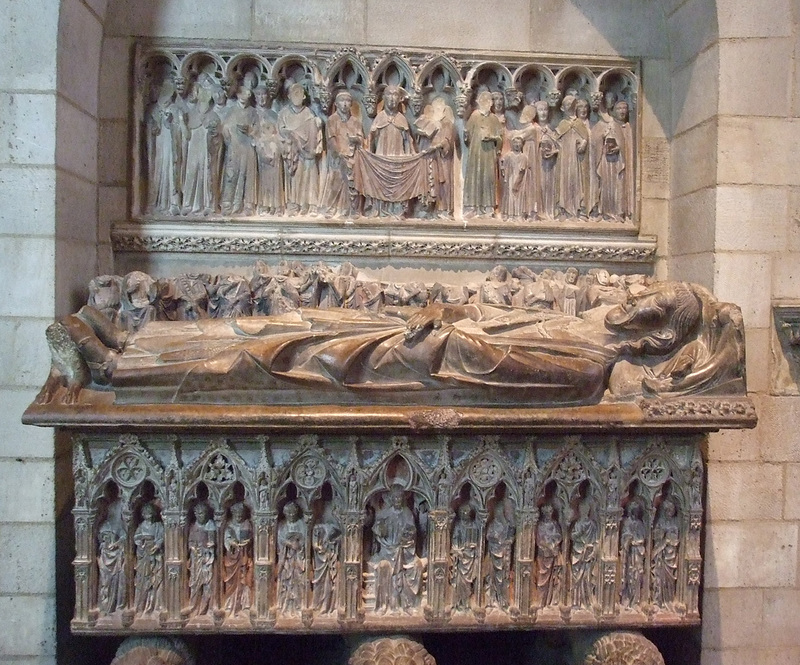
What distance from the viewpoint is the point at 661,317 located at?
321 centimetres

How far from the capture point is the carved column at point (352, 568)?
317 cm

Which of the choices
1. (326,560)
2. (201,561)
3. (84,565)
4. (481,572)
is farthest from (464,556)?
(84,565)

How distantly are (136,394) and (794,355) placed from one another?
135 inches

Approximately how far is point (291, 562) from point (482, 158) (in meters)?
2.55

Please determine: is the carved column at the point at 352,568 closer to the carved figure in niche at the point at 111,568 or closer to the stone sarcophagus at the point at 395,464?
the stone sarcophagus at the point at 395,464

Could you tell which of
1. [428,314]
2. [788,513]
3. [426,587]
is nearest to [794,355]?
[788,513]

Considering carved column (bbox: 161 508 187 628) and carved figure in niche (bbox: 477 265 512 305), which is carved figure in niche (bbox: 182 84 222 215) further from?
carved column (bbox: 161 508 187 628)

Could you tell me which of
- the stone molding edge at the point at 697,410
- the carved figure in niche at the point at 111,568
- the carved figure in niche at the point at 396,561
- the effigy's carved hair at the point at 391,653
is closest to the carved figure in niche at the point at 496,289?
the stone molding edge at the point at 697,410

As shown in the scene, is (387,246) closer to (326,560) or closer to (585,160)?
(585,160)

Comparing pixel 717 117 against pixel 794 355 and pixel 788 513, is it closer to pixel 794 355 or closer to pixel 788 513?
pixel 794 355

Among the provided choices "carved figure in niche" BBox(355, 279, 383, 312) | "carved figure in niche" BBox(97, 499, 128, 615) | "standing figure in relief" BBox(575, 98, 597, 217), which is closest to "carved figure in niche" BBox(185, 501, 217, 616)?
"carved figure in niche" BBox(97, 499, 128, 615)

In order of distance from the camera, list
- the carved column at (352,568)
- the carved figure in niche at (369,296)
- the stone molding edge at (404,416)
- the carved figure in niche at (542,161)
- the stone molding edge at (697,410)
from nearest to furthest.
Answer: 1. the stone molding edge at (404,416)
2. the stone molding edge at (697,410)
3. the carved column at (352,568)
4. the carved figure in niche at (369,296)
5. the carved figure in niche at (542,161)

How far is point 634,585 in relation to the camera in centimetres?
329

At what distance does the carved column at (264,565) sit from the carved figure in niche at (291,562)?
5cm
